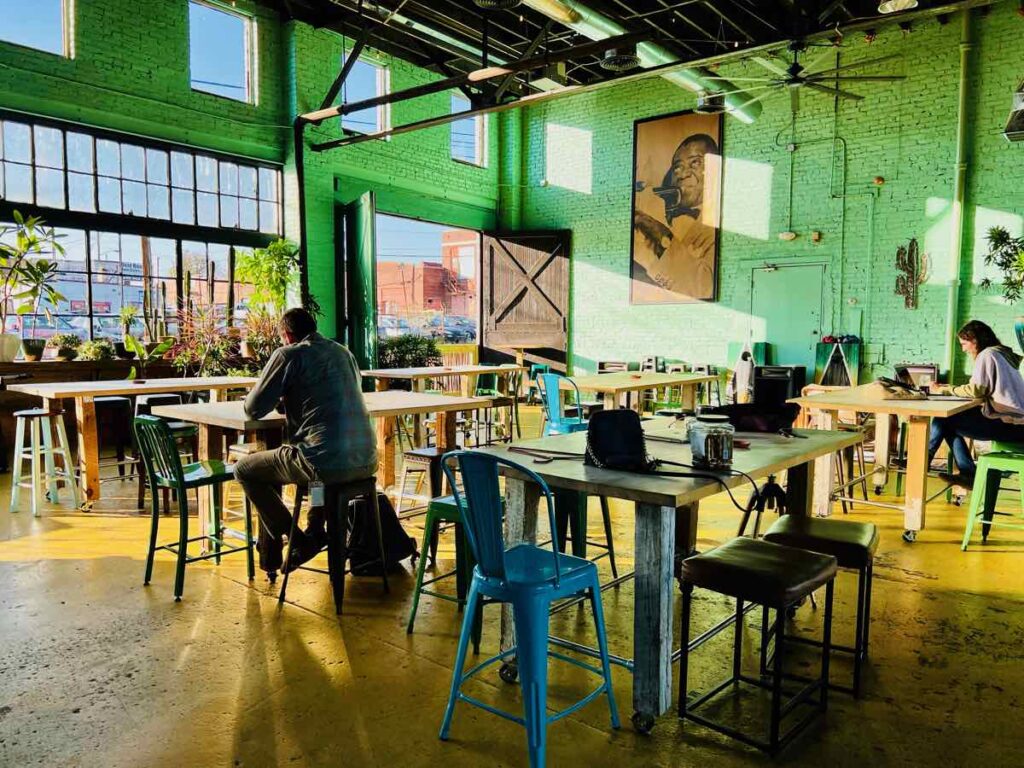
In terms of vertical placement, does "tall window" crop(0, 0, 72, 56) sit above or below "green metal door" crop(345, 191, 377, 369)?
above

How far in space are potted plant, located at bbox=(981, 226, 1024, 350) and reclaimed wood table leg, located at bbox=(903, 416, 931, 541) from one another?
12.5 ft

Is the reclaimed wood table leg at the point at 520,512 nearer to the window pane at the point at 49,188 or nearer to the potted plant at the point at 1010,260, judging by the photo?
the potted plant at the point at 1010,260

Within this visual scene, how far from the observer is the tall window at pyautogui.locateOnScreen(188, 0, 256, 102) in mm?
8773

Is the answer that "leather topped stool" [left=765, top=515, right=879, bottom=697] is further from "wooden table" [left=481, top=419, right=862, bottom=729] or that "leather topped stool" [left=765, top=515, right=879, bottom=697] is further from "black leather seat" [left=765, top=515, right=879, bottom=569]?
"wooden table" [left=481, top=419, right=862, bottom=729]

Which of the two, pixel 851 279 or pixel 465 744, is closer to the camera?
pixel 465 744

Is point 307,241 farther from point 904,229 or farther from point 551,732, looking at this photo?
point 551,732

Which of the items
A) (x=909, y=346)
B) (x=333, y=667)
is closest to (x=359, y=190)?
(x=909, y=346)

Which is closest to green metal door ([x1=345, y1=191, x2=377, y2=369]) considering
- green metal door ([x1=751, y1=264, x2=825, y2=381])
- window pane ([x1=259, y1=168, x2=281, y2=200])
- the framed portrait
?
window pane ([x1=259, y1=168, x2=281, y2=200])

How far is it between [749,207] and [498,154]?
14.3 feet

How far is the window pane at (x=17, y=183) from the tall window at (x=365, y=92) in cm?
385

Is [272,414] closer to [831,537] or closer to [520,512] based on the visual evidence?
[520,512]

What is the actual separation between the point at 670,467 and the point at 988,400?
364 cm

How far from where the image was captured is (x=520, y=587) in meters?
2.25

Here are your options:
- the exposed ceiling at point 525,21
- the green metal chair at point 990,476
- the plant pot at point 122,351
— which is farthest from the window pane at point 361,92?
the green metal chair at point 990,476
